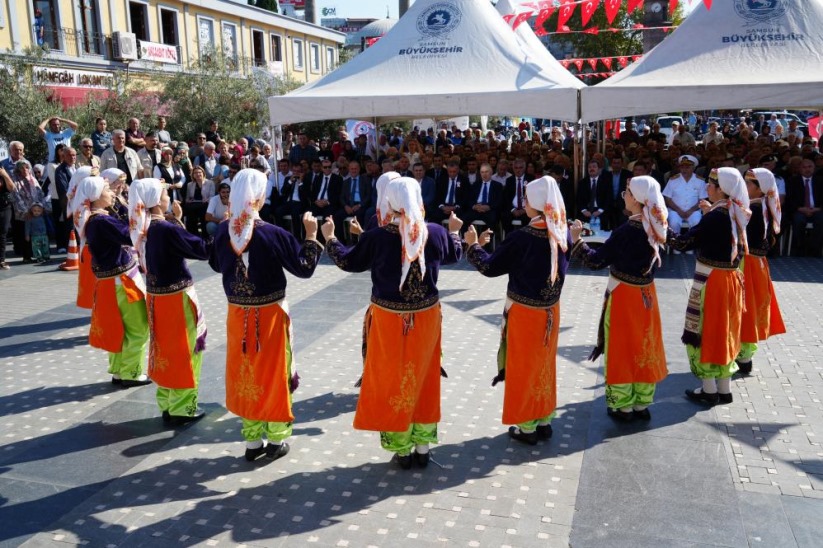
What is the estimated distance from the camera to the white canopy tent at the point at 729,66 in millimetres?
9523

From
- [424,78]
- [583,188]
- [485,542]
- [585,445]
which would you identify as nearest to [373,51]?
[424,78]

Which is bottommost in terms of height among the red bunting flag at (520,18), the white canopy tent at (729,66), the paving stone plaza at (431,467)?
the paving stone plaza at (431,467)

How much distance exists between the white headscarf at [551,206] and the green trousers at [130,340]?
123 inches

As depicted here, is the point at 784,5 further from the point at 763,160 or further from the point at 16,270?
the point at 16,270

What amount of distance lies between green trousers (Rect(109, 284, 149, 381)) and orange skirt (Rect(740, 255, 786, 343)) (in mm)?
4511

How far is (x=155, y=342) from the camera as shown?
4961mm

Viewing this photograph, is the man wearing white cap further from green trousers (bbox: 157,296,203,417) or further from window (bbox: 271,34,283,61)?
window (bbox: 271,34,283,61)

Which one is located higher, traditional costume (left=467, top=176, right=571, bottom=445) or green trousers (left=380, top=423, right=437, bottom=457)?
traditional costume (left=467, top=176, right=571, bottom=445)

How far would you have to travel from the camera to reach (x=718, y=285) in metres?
5.07

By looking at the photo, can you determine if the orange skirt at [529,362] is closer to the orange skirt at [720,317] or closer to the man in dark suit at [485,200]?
the orange skirt at [720,317]

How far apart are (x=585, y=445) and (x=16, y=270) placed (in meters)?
8.65

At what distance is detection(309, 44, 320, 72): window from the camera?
36138mm

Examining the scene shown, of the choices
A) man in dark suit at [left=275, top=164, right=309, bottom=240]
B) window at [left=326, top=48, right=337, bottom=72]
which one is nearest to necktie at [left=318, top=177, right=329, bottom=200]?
man in dark suit at [left=275, top=164, right=309, bottom=240]

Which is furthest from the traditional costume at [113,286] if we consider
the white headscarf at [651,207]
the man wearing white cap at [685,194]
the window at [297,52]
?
the window at [297,52]
